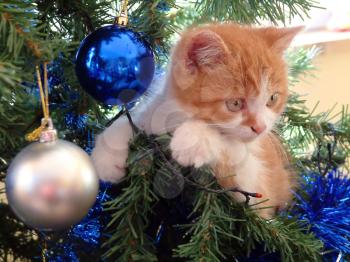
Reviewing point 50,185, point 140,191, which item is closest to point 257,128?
point 140,191

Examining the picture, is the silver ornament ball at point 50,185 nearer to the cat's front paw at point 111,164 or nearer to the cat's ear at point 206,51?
the cat's front paw at point 111,164

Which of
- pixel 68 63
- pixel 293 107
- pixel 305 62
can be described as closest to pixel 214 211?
pixel 68 63

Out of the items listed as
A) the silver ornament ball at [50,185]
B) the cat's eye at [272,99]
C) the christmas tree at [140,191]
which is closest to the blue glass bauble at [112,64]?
the christmas tree at [140,191]

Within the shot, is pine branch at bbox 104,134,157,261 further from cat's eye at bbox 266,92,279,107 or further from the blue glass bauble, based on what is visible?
cat's eye at bbox 266,92,279,107

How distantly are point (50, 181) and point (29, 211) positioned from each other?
0.04m

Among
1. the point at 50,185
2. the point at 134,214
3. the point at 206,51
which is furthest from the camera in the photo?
the point at 206,51

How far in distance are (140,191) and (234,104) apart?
0.88 feet

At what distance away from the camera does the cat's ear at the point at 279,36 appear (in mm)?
764

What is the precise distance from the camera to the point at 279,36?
76 centimetres

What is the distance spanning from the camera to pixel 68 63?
65 centimetres

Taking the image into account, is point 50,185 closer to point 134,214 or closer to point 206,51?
point 134,214

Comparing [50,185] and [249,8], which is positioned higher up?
[249,8]

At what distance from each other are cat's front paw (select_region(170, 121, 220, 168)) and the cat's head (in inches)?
2.1

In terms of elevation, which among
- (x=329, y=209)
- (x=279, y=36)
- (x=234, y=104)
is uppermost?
(x=279, y=36)
